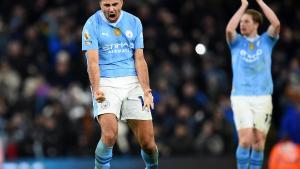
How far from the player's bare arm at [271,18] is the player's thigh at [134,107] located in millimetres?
2501

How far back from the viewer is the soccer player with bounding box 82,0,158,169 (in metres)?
10.3

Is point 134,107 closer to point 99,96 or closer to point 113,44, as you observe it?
point 99,96

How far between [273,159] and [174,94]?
4.29m

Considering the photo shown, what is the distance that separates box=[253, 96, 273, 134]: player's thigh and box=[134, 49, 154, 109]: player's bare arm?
8.20ft

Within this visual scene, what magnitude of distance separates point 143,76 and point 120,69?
0.30 metres

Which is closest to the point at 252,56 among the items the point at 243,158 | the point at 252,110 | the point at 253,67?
the point at 253,67

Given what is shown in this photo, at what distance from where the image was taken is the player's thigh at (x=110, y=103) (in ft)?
33.4

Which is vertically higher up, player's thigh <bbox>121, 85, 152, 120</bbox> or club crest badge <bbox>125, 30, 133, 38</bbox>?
club crest badge <bbox>125, 30, 133, 38</bbox>

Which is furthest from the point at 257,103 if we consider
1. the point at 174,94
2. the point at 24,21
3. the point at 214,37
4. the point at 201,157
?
the point at 24,21

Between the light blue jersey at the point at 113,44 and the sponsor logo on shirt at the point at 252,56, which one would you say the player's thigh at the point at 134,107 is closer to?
the light blue jersey at the point at 113,44

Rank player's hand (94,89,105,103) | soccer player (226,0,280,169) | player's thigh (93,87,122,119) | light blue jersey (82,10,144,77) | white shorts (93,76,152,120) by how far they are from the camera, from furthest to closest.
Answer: soccer player (226,0,280,169) → light blue jersey (82,10,144,77) → white shorts (93,76,152,120) → player's thigh (93,87,122,119) → player's hand (94,89,105,103)

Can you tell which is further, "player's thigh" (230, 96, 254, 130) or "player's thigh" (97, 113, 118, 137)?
"player's thigh" (230, 96, 254, 130)

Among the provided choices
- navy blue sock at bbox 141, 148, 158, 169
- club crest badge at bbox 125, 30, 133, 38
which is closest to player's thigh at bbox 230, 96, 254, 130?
navy blue sock at bbox 141, 148, 158, 169

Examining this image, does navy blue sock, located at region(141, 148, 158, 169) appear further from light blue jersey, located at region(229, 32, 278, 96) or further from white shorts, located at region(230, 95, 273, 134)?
light blue jersey, located at region(229, 32, 278, 96)
